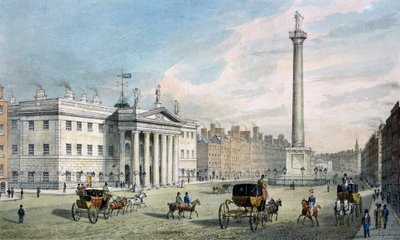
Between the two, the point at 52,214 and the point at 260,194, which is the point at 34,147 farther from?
the point at 260,194

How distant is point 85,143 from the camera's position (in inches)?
2367

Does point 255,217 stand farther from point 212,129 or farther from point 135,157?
point 212,129

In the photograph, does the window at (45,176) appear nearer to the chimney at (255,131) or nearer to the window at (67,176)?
the window at (67,176)

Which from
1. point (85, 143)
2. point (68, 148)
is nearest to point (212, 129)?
point (85, 143)

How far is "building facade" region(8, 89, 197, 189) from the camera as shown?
5603cm

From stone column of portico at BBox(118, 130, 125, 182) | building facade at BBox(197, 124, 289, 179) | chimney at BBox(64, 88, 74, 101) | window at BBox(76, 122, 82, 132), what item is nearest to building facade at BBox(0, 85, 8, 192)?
chimney at BBox(64, 88, 74, 101)

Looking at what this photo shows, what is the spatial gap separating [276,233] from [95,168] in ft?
134

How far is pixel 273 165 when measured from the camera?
463 ft

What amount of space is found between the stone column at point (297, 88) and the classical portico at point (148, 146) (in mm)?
17199

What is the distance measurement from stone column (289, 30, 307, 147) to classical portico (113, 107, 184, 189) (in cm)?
1720

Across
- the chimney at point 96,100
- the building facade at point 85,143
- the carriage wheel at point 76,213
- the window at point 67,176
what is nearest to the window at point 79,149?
the building facade at point 85,143

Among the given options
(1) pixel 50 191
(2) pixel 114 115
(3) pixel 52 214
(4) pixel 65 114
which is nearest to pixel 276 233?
(3) pixel 52 214

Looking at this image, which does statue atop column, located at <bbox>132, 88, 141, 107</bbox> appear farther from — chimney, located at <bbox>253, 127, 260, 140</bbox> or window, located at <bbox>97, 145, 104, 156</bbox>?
chimney, located at <bbox>253, 127, 260, 140</bbox>

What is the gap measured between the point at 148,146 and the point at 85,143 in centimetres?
862
